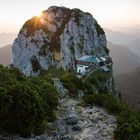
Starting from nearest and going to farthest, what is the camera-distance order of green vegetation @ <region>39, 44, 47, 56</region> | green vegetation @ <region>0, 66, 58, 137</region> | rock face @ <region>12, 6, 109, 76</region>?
green vegetation @ <region>0, 66, 58, 137</region> → rock face @ <region>12, 6, 109, 76</region> → green vegetation @ <region>39, 44, 47, 56</region>

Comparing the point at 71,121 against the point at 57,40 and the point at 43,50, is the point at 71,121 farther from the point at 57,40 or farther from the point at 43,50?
the point at 43,50

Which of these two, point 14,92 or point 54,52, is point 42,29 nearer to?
point 54,52

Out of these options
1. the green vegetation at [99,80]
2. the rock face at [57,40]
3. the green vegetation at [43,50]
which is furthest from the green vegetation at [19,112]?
the green vegetation at [43,50]

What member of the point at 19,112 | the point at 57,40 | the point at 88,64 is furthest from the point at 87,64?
the point at 19,112

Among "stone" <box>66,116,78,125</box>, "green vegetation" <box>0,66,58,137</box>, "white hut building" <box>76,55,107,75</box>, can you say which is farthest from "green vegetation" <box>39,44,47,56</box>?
"green vegetation" <box>0,66,58,137</box>

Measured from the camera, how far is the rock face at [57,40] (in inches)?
6270

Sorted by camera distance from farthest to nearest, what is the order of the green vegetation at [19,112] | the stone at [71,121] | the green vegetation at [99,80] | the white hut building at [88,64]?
the white hut building at [88,64] < the green vegetation at [99,80] < the stone at [71,121] < the green vegetation at [19,112]

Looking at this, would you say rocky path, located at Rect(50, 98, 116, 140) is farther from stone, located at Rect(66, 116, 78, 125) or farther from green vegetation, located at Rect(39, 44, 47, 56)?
green vegetation, located at Rect(39, 44, 47, 56)

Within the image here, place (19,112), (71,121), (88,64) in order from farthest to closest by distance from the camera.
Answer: (88,64)
(71,121)
(19,112)

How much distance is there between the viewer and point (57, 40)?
167 meters

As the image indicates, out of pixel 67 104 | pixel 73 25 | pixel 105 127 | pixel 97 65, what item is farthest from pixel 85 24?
pixel 105 127

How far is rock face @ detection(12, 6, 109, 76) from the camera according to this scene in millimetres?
159250

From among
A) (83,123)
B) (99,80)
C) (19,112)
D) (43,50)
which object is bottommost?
(83,123)

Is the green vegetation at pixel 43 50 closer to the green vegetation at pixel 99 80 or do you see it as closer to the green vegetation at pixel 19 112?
the green vegetation at pixel 99 80
